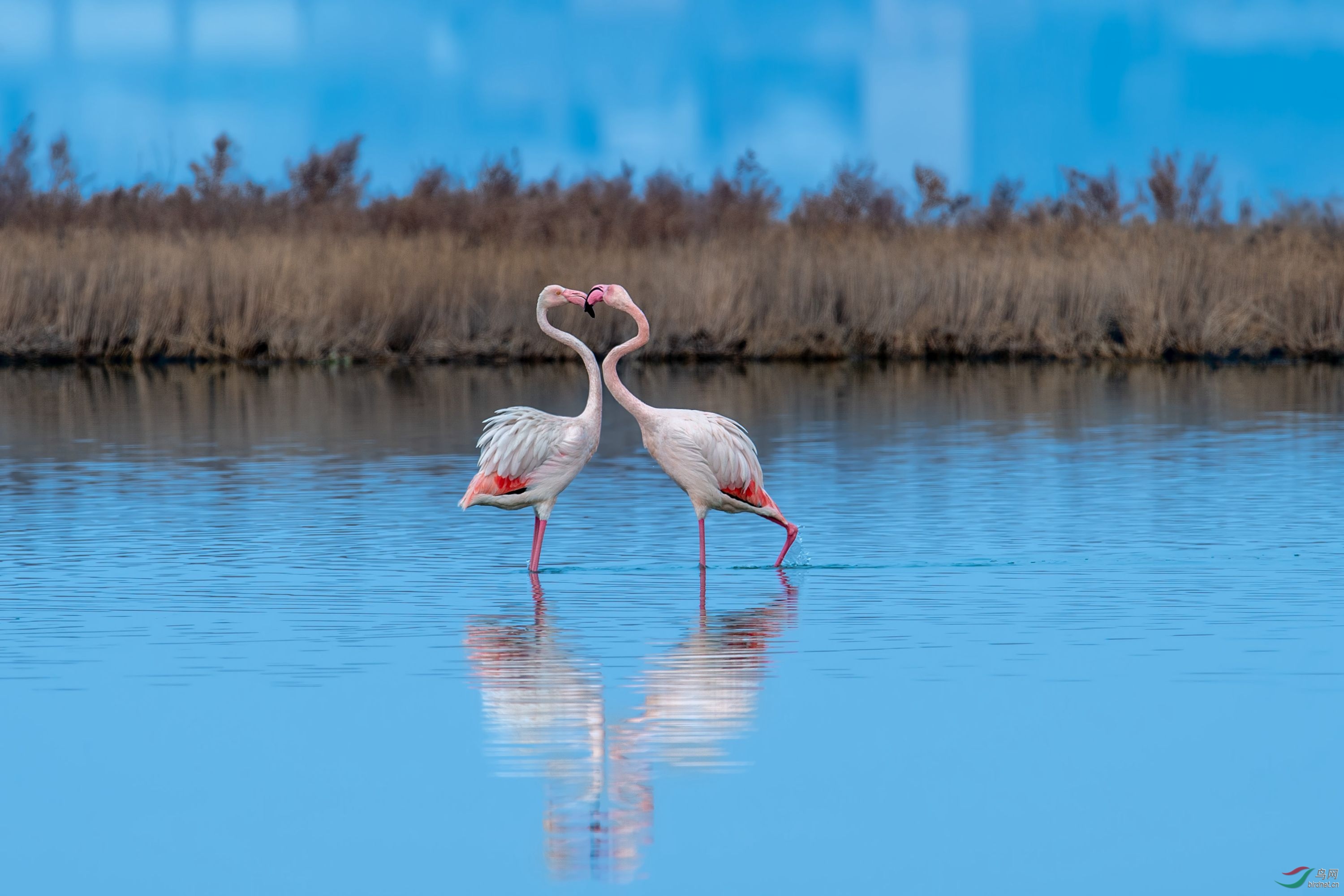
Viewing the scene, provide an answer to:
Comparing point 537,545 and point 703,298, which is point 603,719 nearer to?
point 537,545

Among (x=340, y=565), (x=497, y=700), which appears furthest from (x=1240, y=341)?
(x=497, y=700)

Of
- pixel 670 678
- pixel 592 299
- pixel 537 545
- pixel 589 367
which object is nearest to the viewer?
pixel 670 678

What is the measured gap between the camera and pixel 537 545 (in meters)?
8.86

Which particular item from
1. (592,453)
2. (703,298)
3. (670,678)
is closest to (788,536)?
(592,453)

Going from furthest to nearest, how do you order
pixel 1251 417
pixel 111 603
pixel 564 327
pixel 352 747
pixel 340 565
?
pixel 564 327, pixel 1251 417, pixel 340 565, pixel 111 603, pixel 352 747

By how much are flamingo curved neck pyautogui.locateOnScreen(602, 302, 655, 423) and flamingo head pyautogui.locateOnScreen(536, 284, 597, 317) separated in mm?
197

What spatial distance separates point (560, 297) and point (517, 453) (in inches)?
35.6

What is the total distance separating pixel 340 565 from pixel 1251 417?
935cm

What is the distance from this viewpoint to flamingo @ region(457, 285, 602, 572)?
8961mm

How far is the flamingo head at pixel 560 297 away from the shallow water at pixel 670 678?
3.77 ft

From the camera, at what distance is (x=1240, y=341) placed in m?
23.0

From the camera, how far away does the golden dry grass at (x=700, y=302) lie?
22844 millimetres

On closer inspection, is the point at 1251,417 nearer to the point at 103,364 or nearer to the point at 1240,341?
the point at 1240,341

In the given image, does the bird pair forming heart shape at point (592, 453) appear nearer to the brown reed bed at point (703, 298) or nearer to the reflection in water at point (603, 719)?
the reflection in water at point (603, 719)
